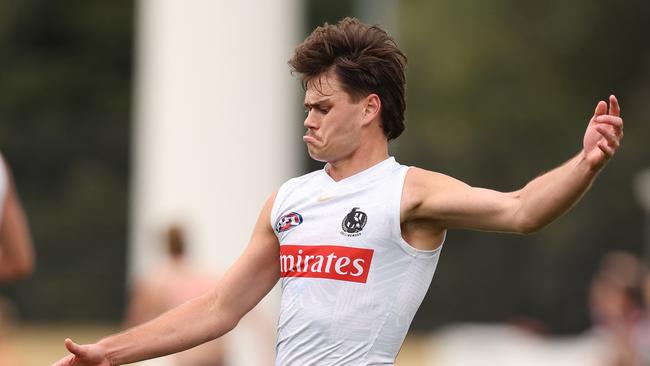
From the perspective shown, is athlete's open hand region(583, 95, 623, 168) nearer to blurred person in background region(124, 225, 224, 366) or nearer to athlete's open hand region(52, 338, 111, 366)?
athlete's open hand region(52, 338, 111, 366)

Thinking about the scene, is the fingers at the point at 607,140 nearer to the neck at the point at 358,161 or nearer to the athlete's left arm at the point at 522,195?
the athlete's left arm at the point at 522,195

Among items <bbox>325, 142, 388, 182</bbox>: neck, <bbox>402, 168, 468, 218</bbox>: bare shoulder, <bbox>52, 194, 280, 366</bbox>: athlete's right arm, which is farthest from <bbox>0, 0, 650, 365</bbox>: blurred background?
<bbox>402, 168, 468, 218</bbox>: bare shoulder

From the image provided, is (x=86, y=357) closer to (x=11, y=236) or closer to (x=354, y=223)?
(x=354, y=223)

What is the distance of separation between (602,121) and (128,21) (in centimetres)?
3880

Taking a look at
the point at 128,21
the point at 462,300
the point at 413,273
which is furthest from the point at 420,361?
the point at 413,273

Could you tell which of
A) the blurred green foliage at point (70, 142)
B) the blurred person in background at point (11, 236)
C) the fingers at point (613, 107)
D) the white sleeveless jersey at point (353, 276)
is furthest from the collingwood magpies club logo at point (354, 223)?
the blurred green foliage at point (70, 142)

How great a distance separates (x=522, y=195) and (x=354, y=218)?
612 mm

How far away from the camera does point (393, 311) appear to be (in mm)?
5828

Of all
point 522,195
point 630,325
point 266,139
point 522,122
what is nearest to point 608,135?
point 522,195

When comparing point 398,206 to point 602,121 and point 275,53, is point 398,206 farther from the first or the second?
point 275,53

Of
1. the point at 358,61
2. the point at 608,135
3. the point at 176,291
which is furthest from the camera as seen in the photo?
the point at 176,291

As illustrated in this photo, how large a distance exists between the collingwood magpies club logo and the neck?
0.72 ft

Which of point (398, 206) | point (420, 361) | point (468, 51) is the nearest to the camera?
point (398, 206)

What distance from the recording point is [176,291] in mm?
12945
